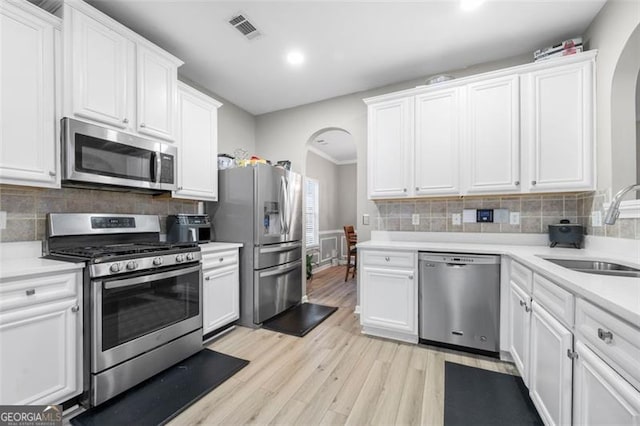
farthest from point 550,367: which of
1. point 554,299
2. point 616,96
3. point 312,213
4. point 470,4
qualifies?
point 312,213

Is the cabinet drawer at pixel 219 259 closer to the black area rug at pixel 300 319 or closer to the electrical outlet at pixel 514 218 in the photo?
A: the black area rug at pixel 300 319

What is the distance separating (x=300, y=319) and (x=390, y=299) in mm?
1125

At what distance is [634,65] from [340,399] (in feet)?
10.1

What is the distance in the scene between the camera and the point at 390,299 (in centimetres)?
258

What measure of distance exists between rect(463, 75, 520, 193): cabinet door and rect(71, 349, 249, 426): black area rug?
8.72ft

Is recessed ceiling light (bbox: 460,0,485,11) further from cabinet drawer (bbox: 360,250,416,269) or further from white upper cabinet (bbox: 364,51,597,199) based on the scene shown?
cabinet drawer (bbox: 360,250,416,269)

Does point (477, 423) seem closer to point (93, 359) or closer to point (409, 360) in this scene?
point (409, 360)

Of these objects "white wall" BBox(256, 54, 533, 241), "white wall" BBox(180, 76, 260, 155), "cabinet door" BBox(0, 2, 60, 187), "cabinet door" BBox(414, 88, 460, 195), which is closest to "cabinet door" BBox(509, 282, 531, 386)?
"cabinet door" BBox(414, 88, 460, 195)

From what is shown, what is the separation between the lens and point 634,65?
75.1 inches

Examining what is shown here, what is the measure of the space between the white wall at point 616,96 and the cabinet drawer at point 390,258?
5.04 ft

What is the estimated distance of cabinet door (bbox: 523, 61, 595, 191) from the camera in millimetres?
2195

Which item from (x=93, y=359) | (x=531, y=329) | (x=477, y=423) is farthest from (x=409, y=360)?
(x=93, y=359)

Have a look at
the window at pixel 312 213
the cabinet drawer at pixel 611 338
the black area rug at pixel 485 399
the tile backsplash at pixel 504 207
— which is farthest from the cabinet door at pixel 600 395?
the window at pixel 312 213

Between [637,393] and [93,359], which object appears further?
[93,359]
